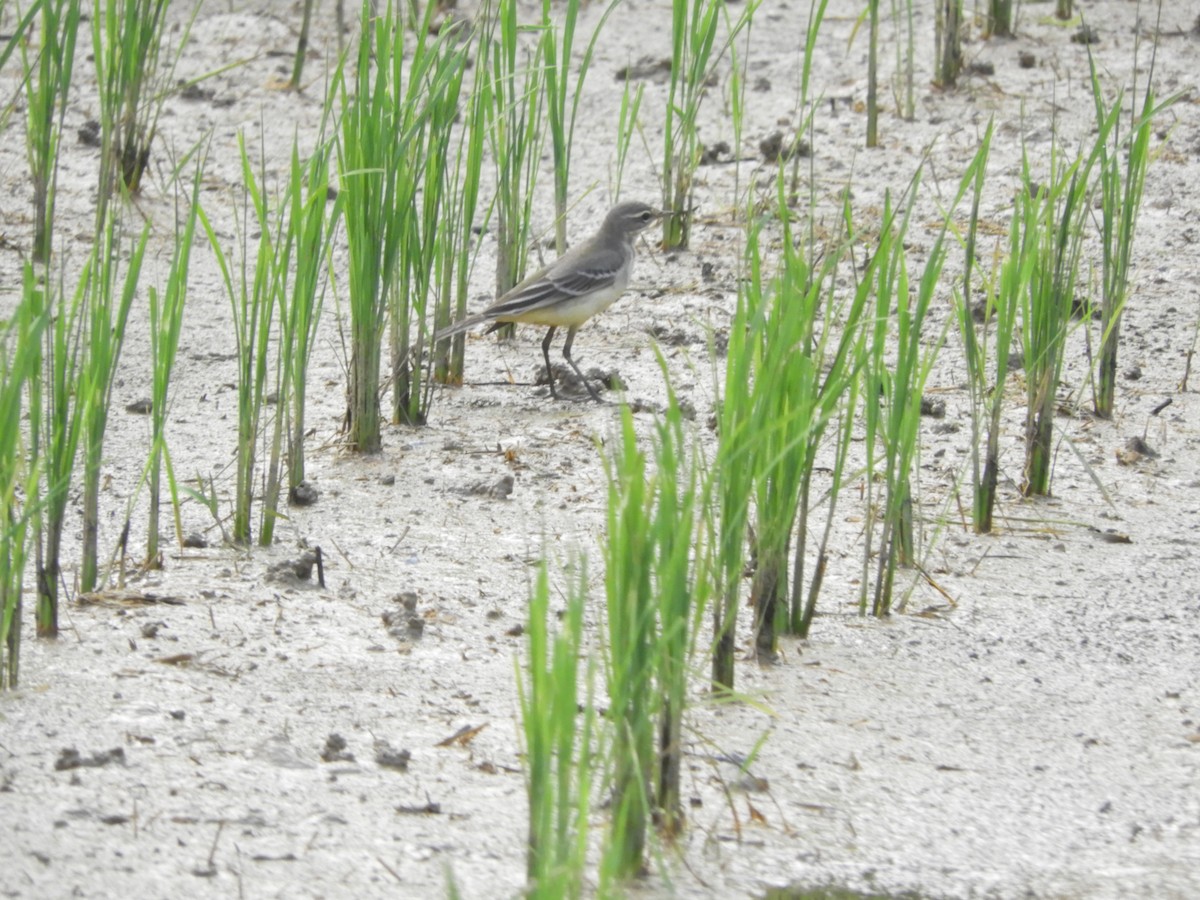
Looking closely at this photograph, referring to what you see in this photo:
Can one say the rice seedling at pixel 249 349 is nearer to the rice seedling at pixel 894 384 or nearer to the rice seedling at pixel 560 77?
the rice seedling at pixel 894 384

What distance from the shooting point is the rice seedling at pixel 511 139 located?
4.93 meters

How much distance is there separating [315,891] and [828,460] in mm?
2544

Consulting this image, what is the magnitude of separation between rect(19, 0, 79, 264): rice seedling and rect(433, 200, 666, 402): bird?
1280mm

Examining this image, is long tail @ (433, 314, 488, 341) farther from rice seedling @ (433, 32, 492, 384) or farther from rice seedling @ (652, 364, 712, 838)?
rice seedling @ (652, 364, 712, 838)

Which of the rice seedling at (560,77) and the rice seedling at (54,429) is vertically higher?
the rice seedling at (560,77)

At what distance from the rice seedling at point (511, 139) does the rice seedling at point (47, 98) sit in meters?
1.16

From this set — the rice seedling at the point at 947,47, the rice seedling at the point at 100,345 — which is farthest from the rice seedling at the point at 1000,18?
the rice seedling at the point at 100,345

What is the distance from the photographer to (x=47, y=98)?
507 centimetres

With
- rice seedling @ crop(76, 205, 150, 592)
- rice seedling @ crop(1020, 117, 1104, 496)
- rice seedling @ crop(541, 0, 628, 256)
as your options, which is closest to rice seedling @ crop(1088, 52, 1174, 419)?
rice seedling @ crop(1020, 117, 1104, 496)

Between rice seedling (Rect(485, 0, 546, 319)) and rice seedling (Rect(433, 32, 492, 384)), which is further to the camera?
rice seedling (Rect(485, 0, 546, 319))

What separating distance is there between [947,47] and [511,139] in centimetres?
302

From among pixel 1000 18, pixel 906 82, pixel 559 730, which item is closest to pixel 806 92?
pixel 906 82

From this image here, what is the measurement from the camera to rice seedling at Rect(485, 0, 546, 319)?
4.93 m

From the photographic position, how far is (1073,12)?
8.10m
